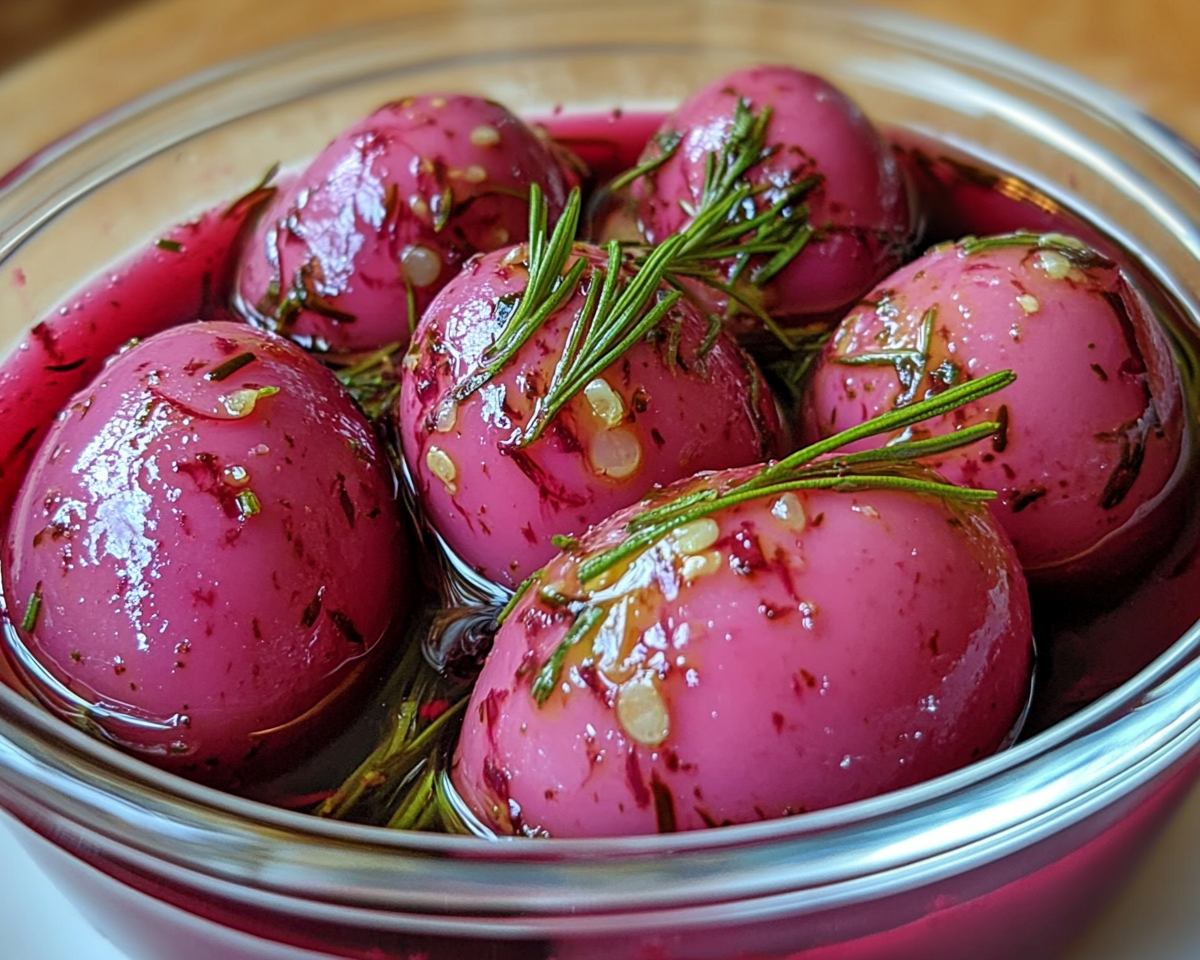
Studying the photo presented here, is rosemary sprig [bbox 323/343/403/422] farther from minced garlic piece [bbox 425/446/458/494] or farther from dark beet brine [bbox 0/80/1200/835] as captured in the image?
minced garlic piece [bbox 425/446/458/494]

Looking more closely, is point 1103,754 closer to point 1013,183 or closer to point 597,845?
point 597,845

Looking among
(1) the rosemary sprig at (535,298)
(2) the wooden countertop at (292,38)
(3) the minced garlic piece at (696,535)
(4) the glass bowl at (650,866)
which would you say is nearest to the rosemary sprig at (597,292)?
(1) the rosemary sprig at (535,298)

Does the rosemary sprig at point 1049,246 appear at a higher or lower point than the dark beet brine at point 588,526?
higher

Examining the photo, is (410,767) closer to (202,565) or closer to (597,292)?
(202,565)

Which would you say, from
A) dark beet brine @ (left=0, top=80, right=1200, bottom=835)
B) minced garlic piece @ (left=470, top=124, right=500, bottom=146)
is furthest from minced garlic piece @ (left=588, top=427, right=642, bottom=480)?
minced garlic piece @ (left=470, top=124, right=500, bottom=146)

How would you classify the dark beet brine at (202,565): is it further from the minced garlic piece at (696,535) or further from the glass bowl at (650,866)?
the minced garlic piece at (696,535)

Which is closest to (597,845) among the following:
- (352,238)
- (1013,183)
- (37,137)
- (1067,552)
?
(1067,552)

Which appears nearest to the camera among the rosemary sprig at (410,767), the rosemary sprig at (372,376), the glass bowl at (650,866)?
the glass bowl at (650,866)
